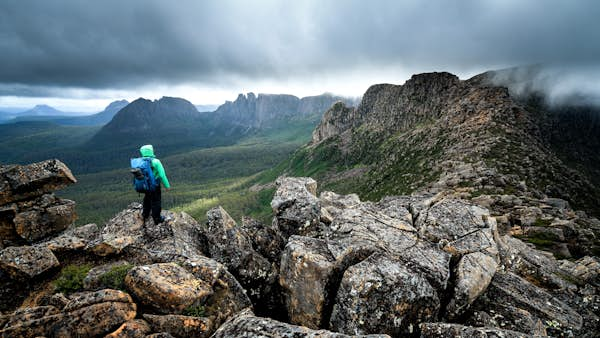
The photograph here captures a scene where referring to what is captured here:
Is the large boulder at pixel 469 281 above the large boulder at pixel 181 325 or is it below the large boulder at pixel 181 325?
above

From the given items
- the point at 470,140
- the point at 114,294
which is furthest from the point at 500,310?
the point at 470,140

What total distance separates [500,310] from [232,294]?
45.3 ft

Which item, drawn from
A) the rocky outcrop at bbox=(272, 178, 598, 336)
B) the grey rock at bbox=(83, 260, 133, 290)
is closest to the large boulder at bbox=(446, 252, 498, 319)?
the rocky outcrop at bbox=(272, 178, 598, 336)

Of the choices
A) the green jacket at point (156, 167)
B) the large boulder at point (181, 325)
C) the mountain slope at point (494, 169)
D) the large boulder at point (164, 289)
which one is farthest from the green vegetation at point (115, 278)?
the mountain slope at point (494, 169)

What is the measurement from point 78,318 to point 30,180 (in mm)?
18191

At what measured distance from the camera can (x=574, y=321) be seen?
1482 cm

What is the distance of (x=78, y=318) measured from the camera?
33.6ft

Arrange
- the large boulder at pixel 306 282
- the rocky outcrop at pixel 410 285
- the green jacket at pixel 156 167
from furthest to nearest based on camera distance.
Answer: the green jacket at pixel 156 167 < the large boulder at pixel 306 282 < the rocky outcrop at pixel 410 285

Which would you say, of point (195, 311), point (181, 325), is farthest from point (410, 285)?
point (181, 325)

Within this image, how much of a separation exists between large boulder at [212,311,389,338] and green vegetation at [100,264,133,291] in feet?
18.0

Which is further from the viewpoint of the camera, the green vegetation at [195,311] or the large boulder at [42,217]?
the large boulder at [42,217]

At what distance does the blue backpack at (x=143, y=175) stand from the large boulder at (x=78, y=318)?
829 centimetres

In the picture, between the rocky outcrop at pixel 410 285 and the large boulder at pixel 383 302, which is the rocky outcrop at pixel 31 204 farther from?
the large boulder at pixel 383 302

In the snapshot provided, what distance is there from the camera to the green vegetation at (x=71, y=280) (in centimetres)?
1300
